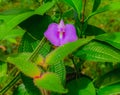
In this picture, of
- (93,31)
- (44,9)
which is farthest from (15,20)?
(93,31)

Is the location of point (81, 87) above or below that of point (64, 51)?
below

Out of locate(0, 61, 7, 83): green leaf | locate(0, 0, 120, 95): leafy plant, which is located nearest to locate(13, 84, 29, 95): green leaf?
locate(0, 0, 120, 95): leafy plant

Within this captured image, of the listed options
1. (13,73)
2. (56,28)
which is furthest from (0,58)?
(56,28)

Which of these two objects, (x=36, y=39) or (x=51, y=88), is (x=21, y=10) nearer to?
(x=36, y=39)

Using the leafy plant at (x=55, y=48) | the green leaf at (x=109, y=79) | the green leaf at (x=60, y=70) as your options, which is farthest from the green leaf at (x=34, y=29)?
the green leaf at (x=109, y=79)

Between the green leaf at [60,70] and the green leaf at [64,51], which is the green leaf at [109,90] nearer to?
the green leaf at [60,70]

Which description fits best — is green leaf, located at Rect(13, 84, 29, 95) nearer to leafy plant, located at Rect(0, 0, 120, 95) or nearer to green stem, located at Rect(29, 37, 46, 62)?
leafy plant, located at Rect(0, 0, 120, 95)

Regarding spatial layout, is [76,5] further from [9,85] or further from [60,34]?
[9,85]
